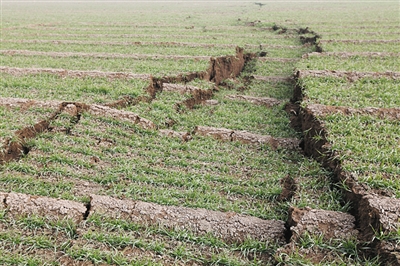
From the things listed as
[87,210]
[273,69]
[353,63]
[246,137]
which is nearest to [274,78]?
[273,69]

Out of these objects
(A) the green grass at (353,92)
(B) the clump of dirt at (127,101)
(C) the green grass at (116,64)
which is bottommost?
(B) the clump of dirt at (127,101)

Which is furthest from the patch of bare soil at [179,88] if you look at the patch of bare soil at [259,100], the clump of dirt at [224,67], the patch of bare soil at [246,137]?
the patch of bare soil at [246,137]

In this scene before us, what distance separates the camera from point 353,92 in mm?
7934

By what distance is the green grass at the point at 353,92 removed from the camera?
730 cm

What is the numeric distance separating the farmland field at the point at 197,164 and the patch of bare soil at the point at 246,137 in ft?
0.12

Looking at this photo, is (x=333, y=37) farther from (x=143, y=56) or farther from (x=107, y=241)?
(x=107, y=241)

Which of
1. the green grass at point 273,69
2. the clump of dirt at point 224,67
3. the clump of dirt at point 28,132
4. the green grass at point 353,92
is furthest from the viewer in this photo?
the green grass at point 273,69

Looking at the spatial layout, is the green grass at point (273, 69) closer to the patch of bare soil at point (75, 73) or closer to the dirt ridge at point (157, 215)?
the patch of bare soil at point (75, 73)

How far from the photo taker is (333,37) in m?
15.8

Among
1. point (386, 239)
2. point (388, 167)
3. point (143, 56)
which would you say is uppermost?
point (143, 56)

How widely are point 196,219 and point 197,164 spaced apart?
155 centimetres

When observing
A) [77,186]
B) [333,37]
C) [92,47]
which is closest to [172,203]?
[77,186]

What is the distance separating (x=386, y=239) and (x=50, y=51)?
13.8 metres

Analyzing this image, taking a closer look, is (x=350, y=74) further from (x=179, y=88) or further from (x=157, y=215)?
(x=157, y=215)
